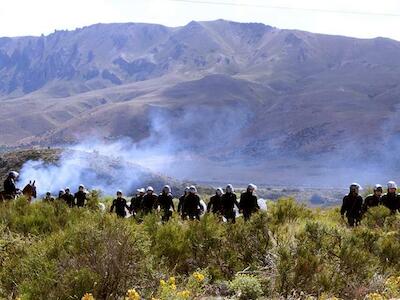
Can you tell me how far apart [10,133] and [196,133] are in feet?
248

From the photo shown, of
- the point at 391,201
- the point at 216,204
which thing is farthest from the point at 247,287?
the point at 391,201

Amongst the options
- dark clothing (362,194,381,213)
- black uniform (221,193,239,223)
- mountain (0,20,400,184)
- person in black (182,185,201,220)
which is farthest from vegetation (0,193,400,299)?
mountain (0,20,400,184)

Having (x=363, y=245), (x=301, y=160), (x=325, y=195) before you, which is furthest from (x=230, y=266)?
(x=301, y=160)

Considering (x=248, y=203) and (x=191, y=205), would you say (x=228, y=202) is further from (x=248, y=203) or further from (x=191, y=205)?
(x=191, y=205)

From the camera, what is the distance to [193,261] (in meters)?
8.59

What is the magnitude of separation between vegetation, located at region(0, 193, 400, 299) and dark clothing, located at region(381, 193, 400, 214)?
3892 millimetres

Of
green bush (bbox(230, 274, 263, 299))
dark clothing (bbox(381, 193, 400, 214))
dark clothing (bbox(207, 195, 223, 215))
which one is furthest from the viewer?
dark clothing (bbox(207, 195, 223, 215))

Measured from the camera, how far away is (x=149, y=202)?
51.4 ft

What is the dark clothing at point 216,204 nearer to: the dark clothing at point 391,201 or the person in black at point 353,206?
the person in black at point 353,206

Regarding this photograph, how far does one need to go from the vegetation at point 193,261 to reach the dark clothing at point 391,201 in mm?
3892

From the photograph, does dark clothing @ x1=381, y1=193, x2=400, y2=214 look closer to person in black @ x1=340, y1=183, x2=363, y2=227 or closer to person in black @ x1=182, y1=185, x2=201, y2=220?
person in black @ x1=340, y1=183, x2=363, y2=227

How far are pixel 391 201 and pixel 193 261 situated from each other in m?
7.23

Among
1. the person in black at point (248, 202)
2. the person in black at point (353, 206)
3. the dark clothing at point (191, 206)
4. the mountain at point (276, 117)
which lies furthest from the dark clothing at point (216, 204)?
the mountain at point (276, 117)

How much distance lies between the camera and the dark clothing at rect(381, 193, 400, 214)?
45.8 feet
